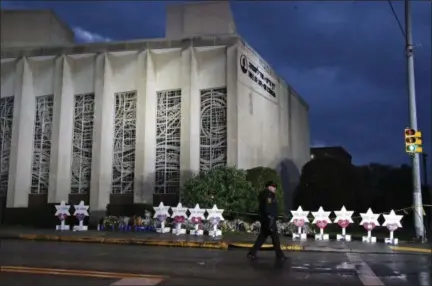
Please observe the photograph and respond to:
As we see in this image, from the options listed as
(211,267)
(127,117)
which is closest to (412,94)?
(211,267)

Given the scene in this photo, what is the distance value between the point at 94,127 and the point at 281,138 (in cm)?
1234

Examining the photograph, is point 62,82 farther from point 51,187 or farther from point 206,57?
point 206,57

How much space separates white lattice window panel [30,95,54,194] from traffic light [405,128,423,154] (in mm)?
19661

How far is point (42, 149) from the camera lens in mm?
28953

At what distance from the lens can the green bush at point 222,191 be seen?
69.3 ft

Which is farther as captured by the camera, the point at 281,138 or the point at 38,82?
the point at 281,138

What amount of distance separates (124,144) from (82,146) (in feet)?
8.42

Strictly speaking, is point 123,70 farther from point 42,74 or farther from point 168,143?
point 42,74

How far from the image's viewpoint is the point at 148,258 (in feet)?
38.9

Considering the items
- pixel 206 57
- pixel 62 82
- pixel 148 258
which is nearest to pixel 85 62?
pixel 62 82

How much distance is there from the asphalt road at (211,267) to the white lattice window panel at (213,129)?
1227 centimetres

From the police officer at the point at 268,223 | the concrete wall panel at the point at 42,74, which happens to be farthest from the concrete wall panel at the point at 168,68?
the police officer at the point at 268,223

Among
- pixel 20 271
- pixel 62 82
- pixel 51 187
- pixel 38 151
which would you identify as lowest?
pixel 20 271

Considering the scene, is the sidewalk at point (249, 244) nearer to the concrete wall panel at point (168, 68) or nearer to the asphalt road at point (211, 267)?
the asphalt road at point (211, 267)
